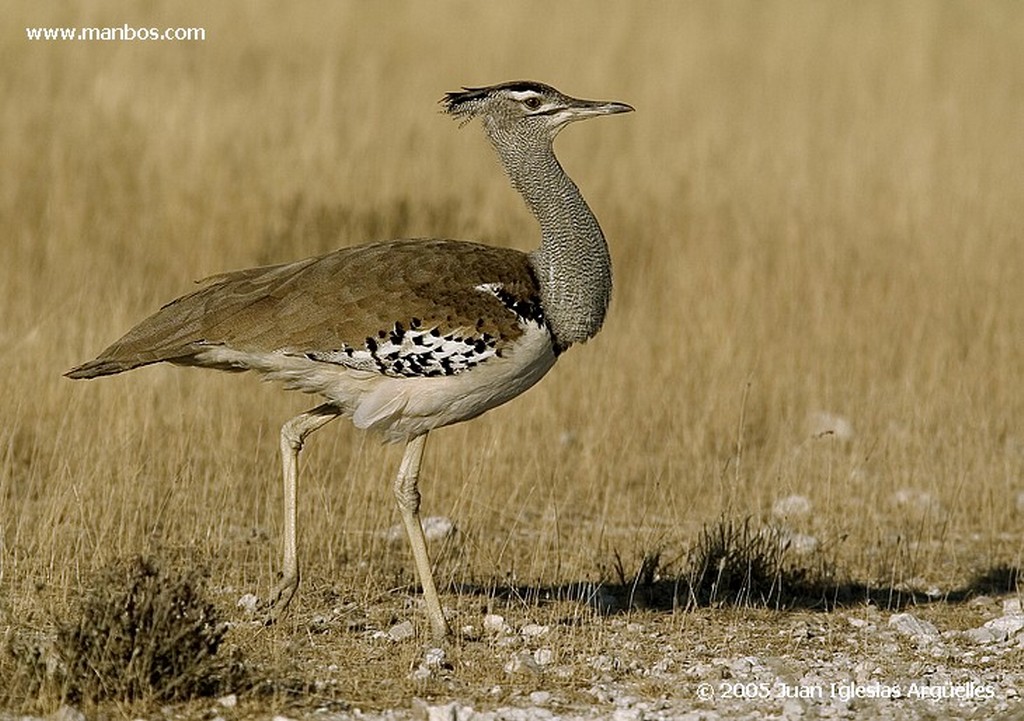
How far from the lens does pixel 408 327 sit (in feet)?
15.6

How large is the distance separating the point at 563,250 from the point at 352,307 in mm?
663

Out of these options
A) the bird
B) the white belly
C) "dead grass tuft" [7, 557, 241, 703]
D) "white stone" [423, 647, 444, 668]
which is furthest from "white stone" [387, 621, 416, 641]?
"dead grass tuft" [7, 557, 241, 703]

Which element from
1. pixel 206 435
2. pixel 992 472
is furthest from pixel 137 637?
pixel 992 472

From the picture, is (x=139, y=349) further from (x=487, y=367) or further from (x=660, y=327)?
(x=660, y=327)

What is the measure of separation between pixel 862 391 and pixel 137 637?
4.70m

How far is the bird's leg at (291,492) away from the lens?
5035 mm

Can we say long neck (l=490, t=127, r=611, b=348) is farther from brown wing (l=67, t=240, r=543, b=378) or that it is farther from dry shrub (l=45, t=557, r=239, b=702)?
dry shrub (l=45, t=557, r=239, b=702)

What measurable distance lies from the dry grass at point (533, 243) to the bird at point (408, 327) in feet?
2.22

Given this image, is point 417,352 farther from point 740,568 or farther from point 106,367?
point 740,568

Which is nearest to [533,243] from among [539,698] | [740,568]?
[740,568]

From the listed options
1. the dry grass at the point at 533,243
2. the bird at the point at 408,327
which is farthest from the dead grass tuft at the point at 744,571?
the bird at the point at 408,327

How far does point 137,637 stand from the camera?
4.11 meters

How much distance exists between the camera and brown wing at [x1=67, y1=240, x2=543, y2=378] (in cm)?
477

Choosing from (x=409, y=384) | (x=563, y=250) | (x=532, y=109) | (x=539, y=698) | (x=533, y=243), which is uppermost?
(x=533, y=243)
